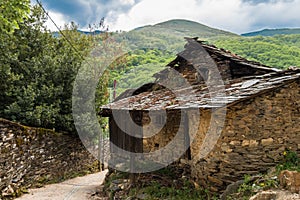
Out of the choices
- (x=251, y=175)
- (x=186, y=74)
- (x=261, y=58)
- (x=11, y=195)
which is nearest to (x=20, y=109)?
(x=11, y=195)

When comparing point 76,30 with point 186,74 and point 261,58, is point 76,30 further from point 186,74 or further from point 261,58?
point 261,58

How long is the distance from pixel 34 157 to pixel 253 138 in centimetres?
775

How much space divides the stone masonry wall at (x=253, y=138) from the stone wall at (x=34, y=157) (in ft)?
20.0

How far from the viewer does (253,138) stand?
5.30 metres

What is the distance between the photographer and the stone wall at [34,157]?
27.2 ft

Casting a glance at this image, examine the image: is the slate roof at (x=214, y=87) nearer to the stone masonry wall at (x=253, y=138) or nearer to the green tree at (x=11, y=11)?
the stone masonry wall at (x=253, y=138)

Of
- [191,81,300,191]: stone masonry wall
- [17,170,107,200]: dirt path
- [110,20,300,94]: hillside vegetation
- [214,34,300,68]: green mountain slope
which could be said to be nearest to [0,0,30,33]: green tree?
[191,81,300,191]: stone masonry wall

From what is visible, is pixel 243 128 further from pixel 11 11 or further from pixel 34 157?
pixel 34 157

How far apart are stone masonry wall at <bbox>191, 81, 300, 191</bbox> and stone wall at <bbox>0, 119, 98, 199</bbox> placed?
6.09 metres

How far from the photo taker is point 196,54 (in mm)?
8930

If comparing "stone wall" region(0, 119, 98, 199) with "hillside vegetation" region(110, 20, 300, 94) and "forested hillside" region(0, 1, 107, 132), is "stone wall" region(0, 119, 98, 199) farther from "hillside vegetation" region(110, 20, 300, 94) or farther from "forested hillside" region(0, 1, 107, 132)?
"hillside vegetation" region(110, 20, 300, 94)

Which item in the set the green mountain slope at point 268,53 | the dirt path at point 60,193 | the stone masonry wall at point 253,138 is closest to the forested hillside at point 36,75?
the dirt path at point 60,193

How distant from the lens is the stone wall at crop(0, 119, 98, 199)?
830cm

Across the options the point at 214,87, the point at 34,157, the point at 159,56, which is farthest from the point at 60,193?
the point at 159,56
